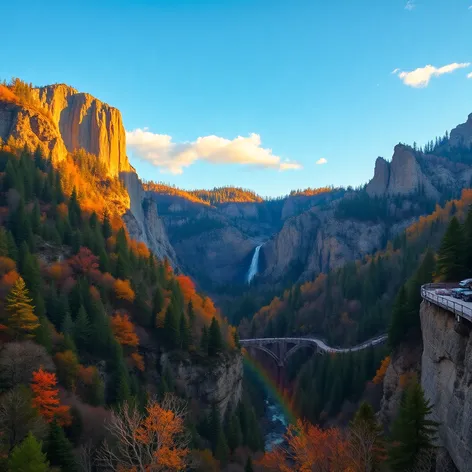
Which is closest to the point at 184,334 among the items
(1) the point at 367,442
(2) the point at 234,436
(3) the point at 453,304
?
(2) the point at 234,436

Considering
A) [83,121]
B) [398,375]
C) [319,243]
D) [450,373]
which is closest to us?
[450,373]

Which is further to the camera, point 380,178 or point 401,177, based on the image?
point 380,178

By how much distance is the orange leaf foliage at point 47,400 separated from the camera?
94.5 ft

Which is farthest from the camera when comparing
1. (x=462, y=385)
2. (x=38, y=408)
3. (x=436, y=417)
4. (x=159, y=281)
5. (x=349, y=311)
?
(x=349, y=311)

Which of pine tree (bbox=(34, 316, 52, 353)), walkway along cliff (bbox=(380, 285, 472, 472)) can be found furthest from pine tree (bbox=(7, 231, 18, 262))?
walkway along cliff (bbox=(380, 285, 472, 472))

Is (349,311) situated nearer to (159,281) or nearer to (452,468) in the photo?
(159,281)

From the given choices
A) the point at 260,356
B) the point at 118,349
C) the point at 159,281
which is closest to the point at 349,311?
the point at 260,356

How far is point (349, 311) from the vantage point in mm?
98312

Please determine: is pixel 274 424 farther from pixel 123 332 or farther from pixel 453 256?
pixel 453 256

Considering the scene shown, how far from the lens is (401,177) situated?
586 feet

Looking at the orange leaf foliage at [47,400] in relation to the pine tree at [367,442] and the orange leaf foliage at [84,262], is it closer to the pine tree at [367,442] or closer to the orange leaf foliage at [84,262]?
the pine tree at [367,442]

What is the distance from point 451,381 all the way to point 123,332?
35.6 metres

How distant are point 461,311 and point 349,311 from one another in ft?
267

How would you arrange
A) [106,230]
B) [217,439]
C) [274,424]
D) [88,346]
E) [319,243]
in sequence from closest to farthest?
[88,346] → [217,439] → [274,424] → [106,230] → [319,243]
